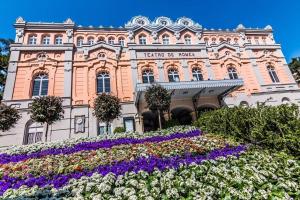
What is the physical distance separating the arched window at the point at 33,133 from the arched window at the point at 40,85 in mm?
3273

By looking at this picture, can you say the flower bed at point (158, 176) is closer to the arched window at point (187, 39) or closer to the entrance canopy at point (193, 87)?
the entrance canopy at point (193, 87)

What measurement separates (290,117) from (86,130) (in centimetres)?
1595

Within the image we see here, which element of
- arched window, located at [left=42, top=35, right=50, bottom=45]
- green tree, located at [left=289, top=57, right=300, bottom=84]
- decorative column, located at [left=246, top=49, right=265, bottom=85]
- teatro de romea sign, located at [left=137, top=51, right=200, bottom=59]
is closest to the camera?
arched window, located at [left=42, top=35, right=50, bottom=45]

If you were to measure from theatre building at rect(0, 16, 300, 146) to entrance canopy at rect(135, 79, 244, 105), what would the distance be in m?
0.09

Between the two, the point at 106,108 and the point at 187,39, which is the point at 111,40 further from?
the point at 106,108

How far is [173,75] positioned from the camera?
2277 cm

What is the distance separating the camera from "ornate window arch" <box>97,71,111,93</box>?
68.3 ft

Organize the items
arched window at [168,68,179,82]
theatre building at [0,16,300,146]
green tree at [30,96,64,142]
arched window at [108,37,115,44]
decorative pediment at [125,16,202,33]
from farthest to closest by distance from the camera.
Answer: decorative pediment at [125,16,202,33]
arched window at [108,37,115,44]
arched window at [168,68,179,82]
theatre building at [0,16,300,146]
green tree at [30,96,64,142]

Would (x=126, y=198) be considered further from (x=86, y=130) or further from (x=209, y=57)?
(x=209, y=57)

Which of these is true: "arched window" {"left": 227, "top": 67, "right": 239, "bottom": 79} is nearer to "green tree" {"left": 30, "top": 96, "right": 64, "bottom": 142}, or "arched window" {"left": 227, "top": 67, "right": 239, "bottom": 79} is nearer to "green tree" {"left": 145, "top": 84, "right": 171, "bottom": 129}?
"green tree" {"left": 145, "top": 84, "right": 171, "bottom": 129}

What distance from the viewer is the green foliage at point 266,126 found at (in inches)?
278

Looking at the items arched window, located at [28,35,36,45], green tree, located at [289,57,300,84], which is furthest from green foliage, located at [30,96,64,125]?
green tree, located at [289,57,300,84]

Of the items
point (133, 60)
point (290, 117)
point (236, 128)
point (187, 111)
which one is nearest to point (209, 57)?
point (187, 111)

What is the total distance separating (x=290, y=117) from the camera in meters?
7.27
